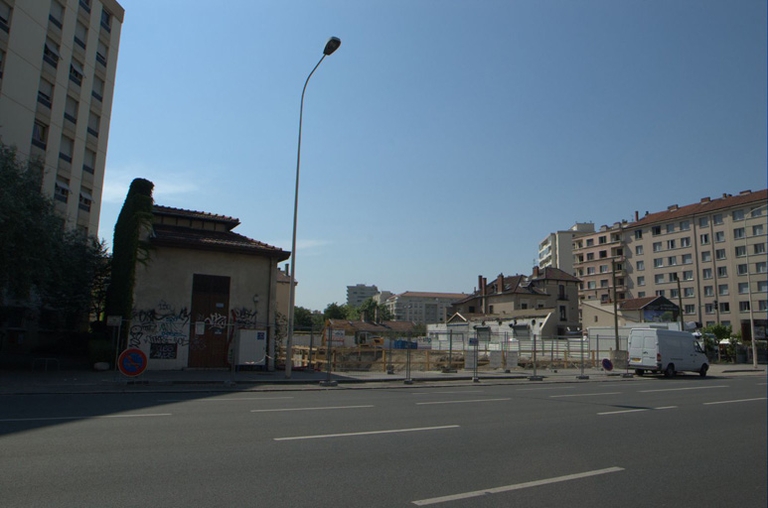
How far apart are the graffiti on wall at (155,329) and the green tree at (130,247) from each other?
44 centimetres

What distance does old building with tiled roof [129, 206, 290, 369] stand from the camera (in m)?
21.5

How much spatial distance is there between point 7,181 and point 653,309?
2644 inches

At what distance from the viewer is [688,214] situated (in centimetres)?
7950

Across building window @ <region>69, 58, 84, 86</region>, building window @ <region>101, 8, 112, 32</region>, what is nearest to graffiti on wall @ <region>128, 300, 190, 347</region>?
building window @ <region>69, 58, 84, 86</region>

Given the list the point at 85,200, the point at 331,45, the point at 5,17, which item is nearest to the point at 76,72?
the point at 5,17

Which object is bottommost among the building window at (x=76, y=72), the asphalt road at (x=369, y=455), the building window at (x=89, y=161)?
the asphalt road at (x=369, y=455)

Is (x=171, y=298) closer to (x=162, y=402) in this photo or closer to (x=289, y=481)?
(x=162, y=402)

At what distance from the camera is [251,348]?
71.7 ft

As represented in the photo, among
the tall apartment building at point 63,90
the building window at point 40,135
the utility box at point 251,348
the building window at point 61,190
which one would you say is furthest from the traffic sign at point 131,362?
the building window at point 61,190

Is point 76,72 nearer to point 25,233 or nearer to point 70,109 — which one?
point 70,109

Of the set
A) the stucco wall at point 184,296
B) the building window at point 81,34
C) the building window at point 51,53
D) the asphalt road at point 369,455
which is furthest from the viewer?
the building window at point 81,34

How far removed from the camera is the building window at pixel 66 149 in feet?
128

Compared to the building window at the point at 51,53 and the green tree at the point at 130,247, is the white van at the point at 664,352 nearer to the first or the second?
the green tree at the point at 130,247

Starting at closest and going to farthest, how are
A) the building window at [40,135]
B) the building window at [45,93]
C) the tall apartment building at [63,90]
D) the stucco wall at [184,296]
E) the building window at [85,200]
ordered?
the stucco wall at [184,296] → the tall apartment building at [63,90] → the building window at [40,135] → the building window at [45,93] → the building window at [85,200]
